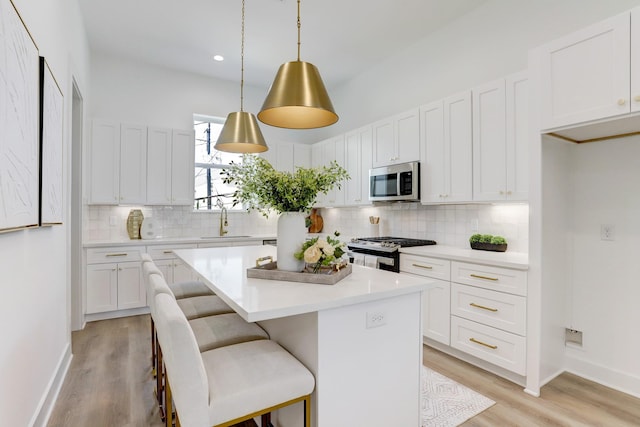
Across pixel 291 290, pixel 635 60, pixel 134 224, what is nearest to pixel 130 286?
pixel 134 224

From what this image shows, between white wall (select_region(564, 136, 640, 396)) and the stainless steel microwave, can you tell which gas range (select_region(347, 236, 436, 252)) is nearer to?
the stainless steel microwave

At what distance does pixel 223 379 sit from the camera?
4.23ft

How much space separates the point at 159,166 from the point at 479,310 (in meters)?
3.98

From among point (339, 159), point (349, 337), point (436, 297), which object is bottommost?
point (436, 297)

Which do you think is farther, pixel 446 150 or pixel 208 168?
pixel 208 168

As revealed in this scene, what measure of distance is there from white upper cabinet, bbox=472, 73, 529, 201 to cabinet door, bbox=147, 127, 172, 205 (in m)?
3.63

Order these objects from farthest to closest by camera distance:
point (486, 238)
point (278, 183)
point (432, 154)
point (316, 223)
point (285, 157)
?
point (316, 223) < point (285, 157) < point (432, 154) < point (486, 238) < point (278, 183)

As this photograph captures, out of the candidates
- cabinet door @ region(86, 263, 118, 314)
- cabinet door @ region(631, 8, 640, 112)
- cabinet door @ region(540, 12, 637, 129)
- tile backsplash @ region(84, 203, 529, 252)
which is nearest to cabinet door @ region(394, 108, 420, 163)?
tile backsplash @ region(84, 203, 529, 252)

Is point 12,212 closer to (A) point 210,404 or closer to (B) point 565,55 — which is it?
(A) point 210,404

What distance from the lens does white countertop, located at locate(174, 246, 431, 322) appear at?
4.14ft

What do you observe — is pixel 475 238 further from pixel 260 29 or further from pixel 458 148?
pixel 260 29

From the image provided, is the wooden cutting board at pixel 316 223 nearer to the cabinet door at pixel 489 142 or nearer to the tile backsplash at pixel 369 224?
→ the tile backsplash at pixel 369 224

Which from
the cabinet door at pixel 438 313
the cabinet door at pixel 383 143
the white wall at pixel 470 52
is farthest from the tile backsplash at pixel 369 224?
the white wall at pixel 470 52

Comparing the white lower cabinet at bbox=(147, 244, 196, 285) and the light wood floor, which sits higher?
the white lower cabinet at bbox=(147, 244, 196, 285)
